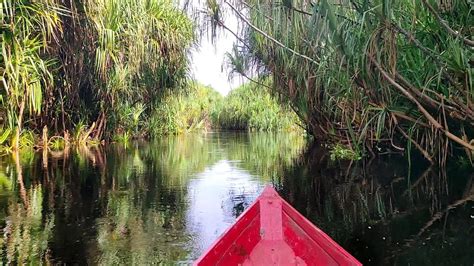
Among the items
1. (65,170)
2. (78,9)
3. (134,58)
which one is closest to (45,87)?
(78,9)

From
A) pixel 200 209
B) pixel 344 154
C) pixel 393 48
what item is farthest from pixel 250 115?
pixel 200 209

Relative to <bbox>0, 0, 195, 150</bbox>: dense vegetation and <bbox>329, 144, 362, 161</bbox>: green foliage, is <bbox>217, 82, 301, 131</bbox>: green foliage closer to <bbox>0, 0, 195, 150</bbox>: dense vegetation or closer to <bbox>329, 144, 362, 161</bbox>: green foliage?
<bbox>0, 0, 195, 150</bbox>: dense vegetation

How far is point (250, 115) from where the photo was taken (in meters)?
37.5

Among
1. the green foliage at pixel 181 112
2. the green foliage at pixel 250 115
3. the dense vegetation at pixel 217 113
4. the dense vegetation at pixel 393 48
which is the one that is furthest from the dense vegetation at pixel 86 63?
the green foliage at pixel 250 115

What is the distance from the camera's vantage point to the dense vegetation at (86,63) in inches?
388

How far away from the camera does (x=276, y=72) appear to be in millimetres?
12055

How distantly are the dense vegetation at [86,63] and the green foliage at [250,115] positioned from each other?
12.7 metres

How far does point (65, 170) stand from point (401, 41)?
5804 millimetres

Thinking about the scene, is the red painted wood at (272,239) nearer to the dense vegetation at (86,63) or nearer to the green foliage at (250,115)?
the dense vegetation at (86,63)

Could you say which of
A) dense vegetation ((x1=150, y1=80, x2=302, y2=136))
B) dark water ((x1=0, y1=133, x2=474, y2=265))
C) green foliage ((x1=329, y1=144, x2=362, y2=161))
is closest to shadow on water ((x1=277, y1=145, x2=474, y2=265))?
dark water ((x1=0, y1=133, x2=474, y2=265))

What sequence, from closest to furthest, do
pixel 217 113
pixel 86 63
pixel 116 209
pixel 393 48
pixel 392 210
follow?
pixel 392 210 → pixel 116 209 → pixel 393 48 → pixel 86 63 → pixel 217 113

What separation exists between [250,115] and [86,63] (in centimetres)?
2427

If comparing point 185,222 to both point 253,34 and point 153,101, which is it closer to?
point 253,34

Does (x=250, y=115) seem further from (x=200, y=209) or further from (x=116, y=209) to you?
(x=116, y=209)
